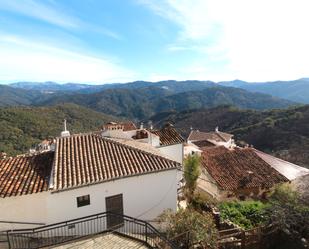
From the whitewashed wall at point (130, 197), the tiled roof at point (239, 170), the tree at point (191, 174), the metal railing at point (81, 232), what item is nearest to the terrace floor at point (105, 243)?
the metal railing at point (81, 232)

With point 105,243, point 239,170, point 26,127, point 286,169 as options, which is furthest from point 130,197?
point 26,127

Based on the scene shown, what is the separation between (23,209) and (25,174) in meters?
1.85

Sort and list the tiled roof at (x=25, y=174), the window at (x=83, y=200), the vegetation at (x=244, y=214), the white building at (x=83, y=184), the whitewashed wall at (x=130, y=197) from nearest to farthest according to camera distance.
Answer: the tiled roof at (x=25, y=174), the white building at (x=83, y=184), the whitewashed wall at (x=130, y=197), the window at (x=83, y=200), the vegetation at (x=244, y=214)

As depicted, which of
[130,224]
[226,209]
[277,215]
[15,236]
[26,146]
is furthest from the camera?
[26,146]

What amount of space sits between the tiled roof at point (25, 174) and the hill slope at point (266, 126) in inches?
1958

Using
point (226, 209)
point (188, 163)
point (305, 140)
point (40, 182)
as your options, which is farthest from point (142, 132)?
point (305, 140)

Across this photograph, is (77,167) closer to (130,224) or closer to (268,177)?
(130,224)

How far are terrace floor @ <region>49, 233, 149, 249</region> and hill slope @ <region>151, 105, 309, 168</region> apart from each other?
50.0 meters

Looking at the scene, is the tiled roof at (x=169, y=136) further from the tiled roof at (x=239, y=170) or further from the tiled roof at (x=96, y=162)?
the tiled roof at (x=96, y=162)

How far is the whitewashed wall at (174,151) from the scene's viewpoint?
87.7ft

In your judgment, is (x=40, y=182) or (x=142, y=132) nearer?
(x=40, y=182)

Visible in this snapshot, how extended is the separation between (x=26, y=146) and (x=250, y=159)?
73.3 meters

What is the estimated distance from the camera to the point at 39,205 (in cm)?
1556

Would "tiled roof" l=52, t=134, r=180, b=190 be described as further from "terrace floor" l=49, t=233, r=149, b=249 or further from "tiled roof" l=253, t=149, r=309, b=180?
"tiled roof" l=253, t=149, r=309, b=180
